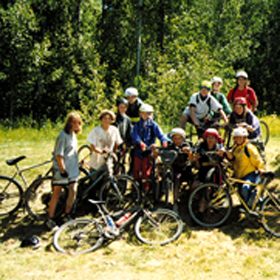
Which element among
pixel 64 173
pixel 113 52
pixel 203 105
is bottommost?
pixel 64 173

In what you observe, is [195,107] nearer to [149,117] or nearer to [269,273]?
[149,117]

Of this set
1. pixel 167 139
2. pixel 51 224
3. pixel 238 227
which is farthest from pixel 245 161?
pixel 51 224

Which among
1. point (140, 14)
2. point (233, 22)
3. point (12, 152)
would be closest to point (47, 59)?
point (140, 14)

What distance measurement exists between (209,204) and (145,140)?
4.99 ft

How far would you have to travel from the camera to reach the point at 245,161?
6.53m

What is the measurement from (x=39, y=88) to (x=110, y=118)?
49.0 feet

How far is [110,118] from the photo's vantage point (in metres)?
6.76

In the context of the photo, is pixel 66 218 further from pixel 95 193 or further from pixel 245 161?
pixel 245 161

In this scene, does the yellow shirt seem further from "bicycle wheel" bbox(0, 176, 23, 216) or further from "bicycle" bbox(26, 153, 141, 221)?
"bicycle wheel" bbox(0, 176, 23, 216)

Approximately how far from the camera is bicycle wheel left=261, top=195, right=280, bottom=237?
20.6 feet

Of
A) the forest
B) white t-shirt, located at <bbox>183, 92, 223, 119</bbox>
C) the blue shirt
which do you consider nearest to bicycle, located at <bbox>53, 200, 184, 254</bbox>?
the blue shirt

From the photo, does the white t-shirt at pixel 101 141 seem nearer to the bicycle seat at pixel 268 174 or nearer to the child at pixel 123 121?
the child at pixel 123 121

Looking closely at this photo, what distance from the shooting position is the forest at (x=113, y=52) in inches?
677

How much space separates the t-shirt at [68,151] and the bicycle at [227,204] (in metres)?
1.93
